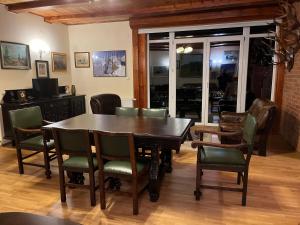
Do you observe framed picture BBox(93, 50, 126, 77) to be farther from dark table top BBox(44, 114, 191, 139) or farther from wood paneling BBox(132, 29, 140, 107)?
dark table top BBox(44, 114, 191, 139)

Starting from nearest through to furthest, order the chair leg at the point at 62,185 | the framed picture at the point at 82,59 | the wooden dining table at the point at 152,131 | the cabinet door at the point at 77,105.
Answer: the wooden dining table at the point at 152,131
the chair leg at the point at 62,185
the cabinet door at the point at 77,105
the framed picture at the point at 82,59

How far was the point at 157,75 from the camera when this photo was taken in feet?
20.7

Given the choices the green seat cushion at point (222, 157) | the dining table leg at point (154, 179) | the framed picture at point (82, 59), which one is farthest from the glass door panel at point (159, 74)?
the dining table leg at point (154, 179)

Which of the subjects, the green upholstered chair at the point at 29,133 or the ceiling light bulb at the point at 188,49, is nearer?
the green upholstered chair at the point at 29,133

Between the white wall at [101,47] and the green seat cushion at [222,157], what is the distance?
3927 millimetres

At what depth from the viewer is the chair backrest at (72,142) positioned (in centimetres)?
232

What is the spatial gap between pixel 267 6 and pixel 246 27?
573mm

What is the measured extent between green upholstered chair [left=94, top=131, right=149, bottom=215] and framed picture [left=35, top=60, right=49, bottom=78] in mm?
4002

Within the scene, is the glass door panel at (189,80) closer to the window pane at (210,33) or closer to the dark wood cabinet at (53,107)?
the window pane at (210,33)

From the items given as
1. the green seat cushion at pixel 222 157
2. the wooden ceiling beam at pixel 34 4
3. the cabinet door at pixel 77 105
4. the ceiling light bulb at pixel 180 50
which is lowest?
the green seat cushion at pixel 222 157

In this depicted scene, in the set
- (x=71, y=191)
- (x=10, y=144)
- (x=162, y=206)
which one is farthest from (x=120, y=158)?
(x=10, y=144)

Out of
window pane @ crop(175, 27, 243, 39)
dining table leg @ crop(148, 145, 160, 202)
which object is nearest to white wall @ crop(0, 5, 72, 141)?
window pane @ crop(175, 27, 243, 39)

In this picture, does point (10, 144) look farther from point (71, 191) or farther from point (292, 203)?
point (292, 203)

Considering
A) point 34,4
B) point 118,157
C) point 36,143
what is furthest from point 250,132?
point 34,4
